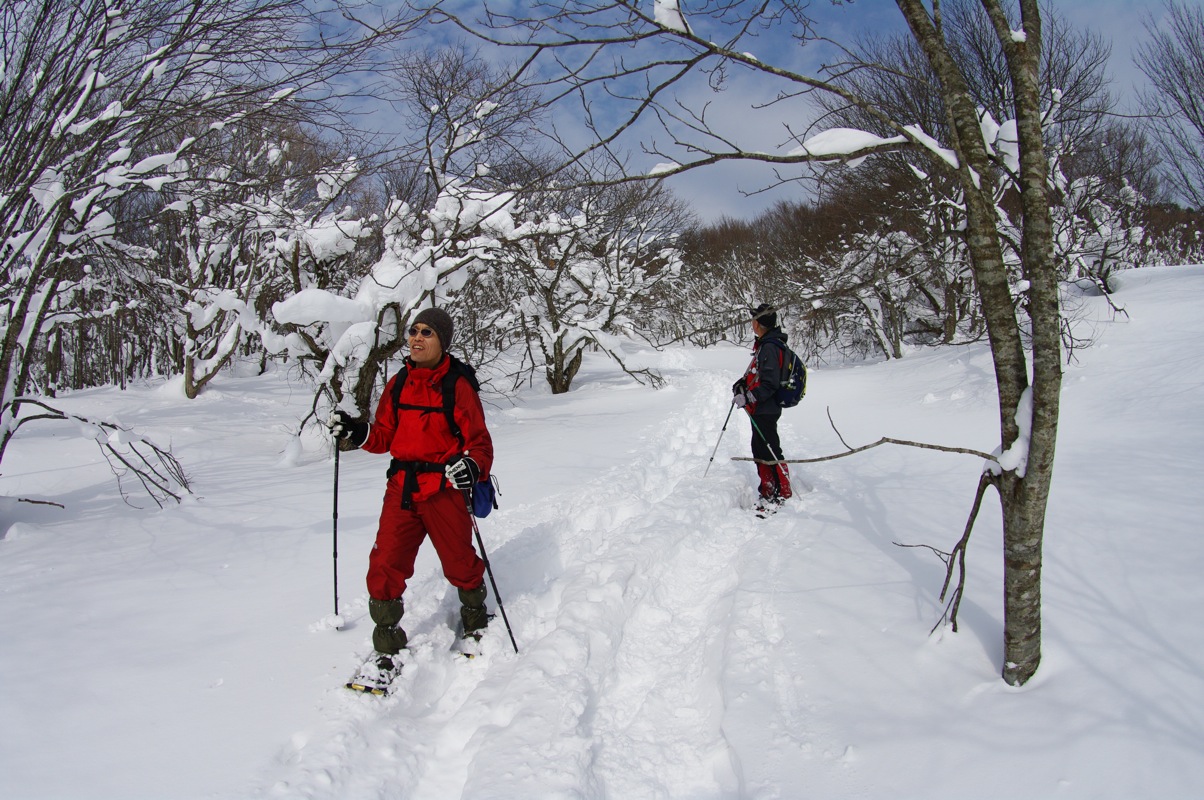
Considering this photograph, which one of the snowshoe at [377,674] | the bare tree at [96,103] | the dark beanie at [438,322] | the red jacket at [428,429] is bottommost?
the snowshoe at [377,674]

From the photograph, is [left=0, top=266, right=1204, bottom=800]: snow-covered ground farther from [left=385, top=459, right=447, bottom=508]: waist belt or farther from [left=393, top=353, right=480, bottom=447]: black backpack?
[left=393, top=353, right=480, bottom=447]: black backpack

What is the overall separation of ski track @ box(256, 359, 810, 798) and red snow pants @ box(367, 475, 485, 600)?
38 cm

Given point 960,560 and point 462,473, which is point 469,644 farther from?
point 960,560

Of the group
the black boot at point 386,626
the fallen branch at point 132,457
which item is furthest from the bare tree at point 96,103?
the black boot at point 386,626

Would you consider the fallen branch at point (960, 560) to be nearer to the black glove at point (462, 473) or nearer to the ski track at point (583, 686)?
the ski track at point (583, 686)

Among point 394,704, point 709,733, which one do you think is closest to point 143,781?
point 394,704

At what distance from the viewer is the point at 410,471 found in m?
2.98

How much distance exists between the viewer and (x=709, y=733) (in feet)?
8.14

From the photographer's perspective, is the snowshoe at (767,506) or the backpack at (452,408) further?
the snowshoe at (767,506)

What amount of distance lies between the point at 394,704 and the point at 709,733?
4.65ft

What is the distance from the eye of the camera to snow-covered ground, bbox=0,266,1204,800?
2025 millimetres

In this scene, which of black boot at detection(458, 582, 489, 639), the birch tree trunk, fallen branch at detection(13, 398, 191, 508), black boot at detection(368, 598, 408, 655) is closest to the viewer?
the birch tree trunk

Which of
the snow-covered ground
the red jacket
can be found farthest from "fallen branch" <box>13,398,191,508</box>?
the red jacket

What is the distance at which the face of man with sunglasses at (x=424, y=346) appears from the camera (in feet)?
10.1
